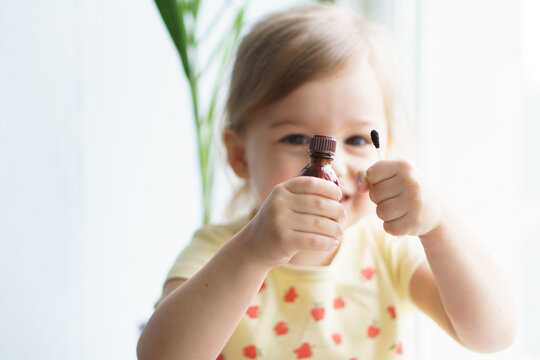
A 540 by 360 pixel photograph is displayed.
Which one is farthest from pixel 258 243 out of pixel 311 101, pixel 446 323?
pixel 446 323

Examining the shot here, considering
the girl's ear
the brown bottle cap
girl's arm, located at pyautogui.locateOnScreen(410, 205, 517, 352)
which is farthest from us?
the girl's ear

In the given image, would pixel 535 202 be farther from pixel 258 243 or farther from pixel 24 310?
pixel 24 310

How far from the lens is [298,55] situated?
0.74 m

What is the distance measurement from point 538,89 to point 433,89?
24cm

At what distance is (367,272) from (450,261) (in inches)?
7.8

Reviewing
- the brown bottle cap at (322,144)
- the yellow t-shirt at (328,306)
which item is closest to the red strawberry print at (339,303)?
the yellow t-shirt at (328,306)

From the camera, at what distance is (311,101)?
0.71 m

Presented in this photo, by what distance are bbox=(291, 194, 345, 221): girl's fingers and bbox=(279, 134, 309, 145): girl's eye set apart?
0.66 feet

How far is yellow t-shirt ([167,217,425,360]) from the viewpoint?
744mm

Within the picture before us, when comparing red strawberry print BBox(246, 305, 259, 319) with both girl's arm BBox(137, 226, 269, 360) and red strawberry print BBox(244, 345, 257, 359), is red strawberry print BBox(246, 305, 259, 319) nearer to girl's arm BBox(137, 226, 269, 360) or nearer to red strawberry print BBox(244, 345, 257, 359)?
red strawberry print BBox(244, 345, 257, 359)

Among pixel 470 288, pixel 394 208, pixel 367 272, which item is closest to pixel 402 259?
pixel 367 272

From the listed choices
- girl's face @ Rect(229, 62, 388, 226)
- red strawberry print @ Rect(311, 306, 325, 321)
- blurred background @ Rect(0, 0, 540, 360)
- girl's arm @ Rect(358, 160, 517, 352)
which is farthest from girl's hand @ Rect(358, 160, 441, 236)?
blurred background @ Rect(0, 0, 540, 360)

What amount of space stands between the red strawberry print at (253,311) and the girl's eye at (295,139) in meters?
0.26

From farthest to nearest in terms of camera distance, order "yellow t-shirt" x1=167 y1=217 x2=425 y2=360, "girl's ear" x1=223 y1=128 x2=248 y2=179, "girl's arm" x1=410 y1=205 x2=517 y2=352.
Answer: "girl's ear" x1=223 y1=128 x2=248 y2=179 → "yellow t-shirt" x1=167 y1=217 x2=425 y2=360 → "girl's arm" x1=410 y1=205 x2=517 y2=352
